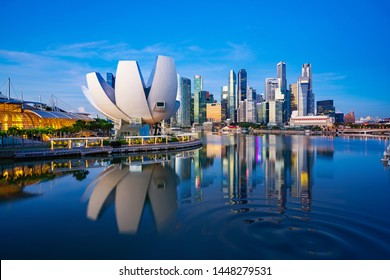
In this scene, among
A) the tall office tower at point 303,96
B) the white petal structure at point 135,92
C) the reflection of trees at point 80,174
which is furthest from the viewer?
the tall office tower at point 303,96

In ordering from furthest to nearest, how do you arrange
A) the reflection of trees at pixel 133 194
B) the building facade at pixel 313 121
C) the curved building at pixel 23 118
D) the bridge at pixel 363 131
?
the building facade at pixel 313 121 < the bridge at pixel 363 131 < the curved building at pixel 23 118 < the reflection of trees at pixel 133 194

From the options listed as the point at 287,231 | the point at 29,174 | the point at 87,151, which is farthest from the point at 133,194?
the point at 87,151

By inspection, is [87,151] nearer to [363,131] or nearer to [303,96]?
[363,131]

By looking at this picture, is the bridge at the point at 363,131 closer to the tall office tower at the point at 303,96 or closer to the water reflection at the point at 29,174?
the tall office tower at the point at 303,96

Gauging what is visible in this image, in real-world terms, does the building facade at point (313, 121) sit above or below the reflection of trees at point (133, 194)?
above

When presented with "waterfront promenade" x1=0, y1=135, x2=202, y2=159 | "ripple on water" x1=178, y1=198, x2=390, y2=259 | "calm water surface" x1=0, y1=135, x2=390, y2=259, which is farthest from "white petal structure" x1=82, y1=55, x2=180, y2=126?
"ripple on water" x1=178, y1=198, x2=390, y2=259

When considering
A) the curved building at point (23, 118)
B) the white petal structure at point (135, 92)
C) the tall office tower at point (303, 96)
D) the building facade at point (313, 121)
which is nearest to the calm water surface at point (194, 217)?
the white petal structure at point (135, 92)
